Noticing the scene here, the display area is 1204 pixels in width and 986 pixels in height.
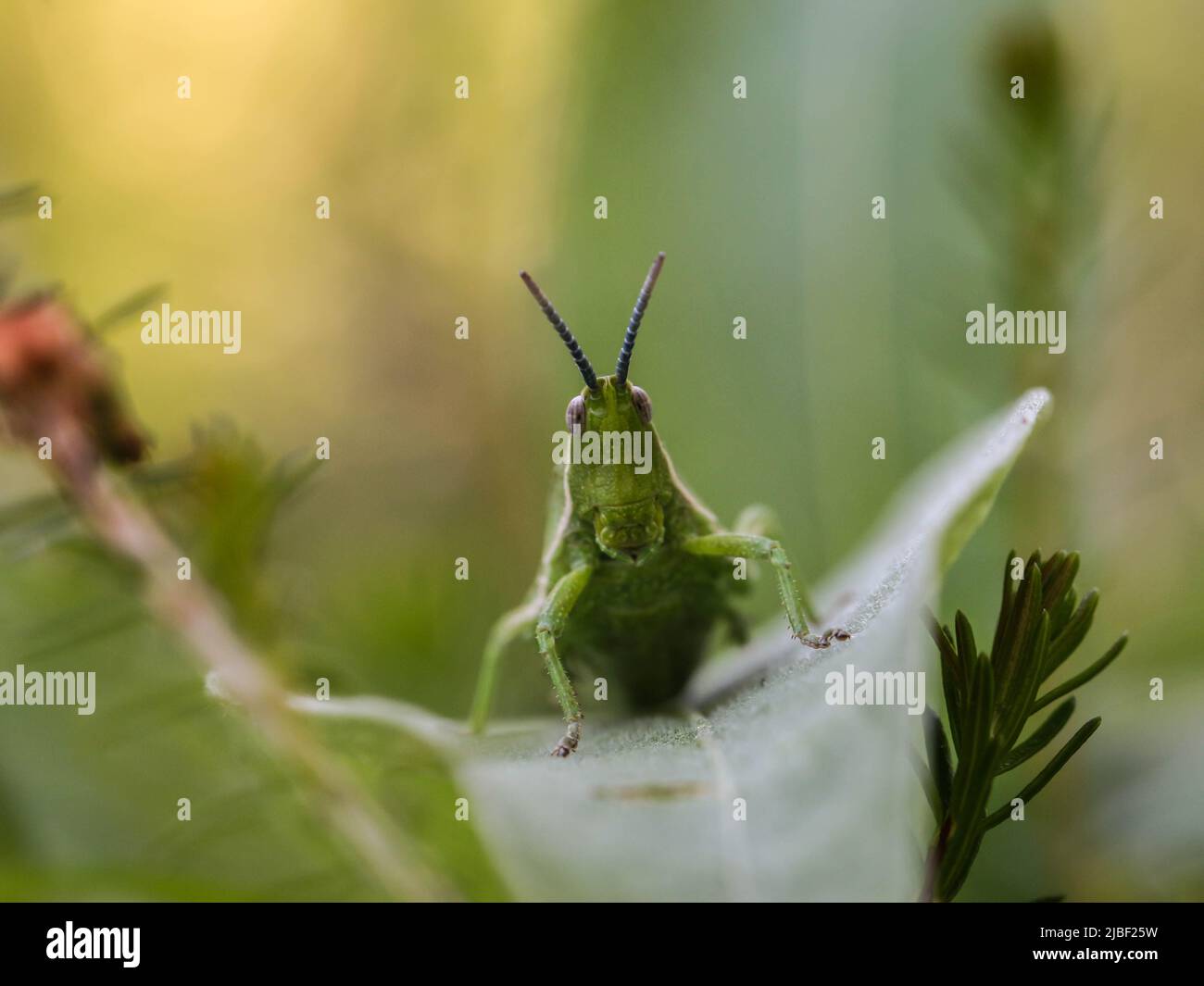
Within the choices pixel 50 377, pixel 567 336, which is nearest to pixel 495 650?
pixel 567 336

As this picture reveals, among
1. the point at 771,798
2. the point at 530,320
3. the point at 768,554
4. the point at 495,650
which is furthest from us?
the point at 530,320

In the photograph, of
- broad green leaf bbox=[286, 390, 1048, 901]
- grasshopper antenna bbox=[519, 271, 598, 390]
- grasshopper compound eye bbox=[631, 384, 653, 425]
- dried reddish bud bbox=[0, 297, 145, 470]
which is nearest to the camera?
broad green leaf bbox=[286, 390, 1048, 901]

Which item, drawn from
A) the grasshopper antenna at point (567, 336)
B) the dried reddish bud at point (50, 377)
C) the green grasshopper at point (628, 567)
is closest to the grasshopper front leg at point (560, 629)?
the green grasshopper at point (628, 567)

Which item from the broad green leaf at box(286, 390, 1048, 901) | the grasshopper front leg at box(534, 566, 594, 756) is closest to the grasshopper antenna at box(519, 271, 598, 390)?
the grasshopper front leg at box(534, 566, 594, 756)

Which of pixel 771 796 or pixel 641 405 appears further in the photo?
pixel 641 405

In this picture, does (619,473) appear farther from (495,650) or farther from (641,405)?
Answer: (495,650)

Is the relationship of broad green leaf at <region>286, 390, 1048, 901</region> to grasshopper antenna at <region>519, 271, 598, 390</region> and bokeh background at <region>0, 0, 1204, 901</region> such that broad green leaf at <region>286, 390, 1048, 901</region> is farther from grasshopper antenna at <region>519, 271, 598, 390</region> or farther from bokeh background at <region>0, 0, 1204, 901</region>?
grasshopper antenna at <region>519, 271, 598, 390</region>

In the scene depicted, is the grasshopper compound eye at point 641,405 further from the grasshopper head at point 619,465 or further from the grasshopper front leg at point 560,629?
the grasshopper front leg at point 560,629
